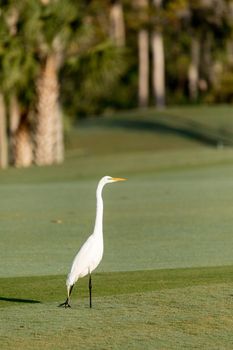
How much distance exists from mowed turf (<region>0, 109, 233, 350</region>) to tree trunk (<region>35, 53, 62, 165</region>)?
7048 millimetres

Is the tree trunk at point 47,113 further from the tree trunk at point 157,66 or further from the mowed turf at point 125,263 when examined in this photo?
the tree trunk at point 157,66

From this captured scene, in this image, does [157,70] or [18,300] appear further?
[157,70]

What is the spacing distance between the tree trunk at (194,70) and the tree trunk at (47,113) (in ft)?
94.2

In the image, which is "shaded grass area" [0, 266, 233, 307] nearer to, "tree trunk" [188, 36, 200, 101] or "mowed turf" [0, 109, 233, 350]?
"mowed turf" [0, 109, 233, 350]

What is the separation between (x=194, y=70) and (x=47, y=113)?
3265 cm

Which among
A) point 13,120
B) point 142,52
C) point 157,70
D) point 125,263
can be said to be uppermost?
point 125,263

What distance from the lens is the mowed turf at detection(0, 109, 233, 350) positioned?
9.43 meters

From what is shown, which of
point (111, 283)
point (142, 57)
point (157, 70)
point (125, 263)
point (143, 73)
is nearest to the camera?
point (111, 283)

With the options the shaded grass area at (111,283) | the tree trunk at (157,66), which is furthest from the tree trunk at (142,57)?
the shaded grass area at (111,283)

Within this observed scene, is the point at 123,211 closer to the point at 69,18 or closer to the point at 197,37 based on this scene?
the point at 69,18

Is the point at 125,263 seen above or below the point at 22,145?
above

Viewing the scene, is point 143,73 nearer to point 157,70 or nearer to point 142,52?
point 142,52

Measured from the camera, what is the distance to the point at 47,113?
35500 millimetres

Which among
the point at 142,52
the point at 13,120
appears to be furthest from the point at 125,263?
the point at 142,52
